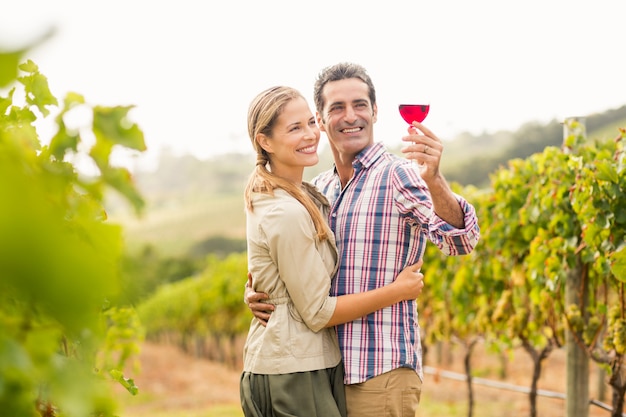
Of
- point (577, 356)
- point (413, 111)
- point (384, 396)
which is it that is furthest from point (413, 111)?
point (577, 356)

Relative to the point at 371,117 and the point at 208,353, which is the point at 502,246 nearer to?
the point at 371,117

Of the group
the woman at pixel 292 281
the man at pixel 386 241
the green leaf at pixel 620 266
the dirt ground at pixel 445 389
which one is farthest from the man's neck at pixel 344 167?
the dirt ground at pixel 445 389

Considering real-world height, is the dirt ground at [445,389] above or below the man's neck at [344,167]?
below

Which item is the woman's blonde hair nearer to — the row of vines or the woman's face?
the woman's face

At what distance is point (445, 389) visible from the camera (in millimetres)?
9719

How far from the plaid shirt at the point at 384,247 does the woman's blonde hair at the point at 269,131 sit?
16 centimetres

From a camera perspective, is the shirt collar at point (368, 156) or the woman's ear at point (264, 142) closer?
the woman's ear at point (264, 142)

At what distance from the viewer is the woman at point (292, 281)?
7.92 feet

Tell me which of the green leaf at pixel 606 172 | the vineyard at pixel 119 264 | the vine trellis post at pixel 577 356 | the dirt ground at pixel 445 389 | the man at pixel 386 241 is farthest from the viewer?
the dirt ground at pixel 445 389

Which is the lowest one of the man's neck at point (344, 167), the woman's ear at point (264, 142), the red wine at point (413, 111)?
the man's neck at point (344, 167)

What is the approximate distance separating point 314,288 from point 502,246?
3295 mm

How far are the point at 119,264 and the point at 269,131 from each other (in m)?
1.91

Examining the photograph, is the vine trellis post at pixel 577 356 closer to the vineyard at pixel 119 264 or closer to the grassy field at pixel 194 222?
the vineyard at pixel 119 264

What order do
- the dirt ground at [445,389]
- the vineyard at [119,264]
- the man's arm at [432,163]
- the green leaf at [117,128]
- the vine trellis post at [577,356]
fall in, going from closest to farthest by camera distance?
the vineyard at [119,264] < the green leaf at [117,128] < the man's arm at [432,163] < the vine trellis post at [577,356] < the dirt ground at [445,389]
